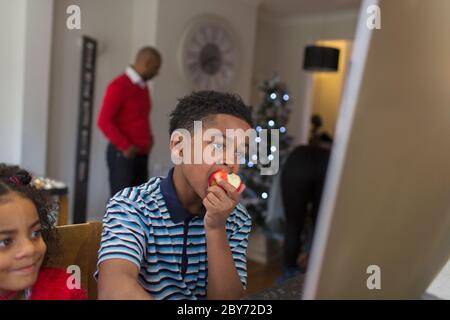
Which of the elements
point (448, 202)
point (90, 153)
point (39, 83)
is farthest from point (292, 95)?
point (448, 202)

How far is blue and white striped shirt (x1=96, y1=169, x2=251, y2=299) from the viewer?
0.51m

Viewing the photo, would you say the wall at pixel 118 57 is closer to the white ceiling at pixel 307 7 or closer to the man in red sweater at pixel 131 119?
the man in red sweater at pixel 131 119

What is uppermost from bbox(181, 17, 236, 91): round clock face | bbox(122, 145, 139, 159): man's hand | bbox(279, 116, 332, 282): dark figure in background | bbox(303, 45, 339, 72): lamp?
bbox(303, 45, 339, 72): lamp

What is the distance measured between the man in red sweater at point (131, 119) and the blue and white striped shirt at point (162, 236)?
0.22m

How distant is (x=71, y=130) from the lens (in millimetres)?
1634

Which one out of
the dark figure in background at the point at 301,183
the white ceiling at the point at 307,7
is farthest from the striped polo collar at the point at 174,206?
the white ceiling at the point at 307,7

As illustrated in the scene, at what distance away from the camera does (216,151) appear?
1.57 ft

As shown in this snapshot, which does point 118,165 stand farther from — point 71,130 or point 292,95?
point 292,95

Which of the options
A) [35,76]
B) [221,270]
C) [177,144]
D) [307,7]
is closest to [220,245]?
[221,270]

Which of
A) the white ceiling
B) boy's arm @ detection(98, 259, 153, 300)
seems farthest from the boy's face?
the white ceiling

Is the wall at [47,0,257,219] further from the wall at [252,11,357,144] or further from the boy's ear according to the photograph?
the wall at [252,11,357,144]

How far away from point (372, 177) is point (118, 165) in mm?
565

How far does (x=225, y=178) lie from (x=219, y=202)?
3 centimetres

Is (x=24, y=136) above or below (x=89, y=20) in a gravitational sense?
below
